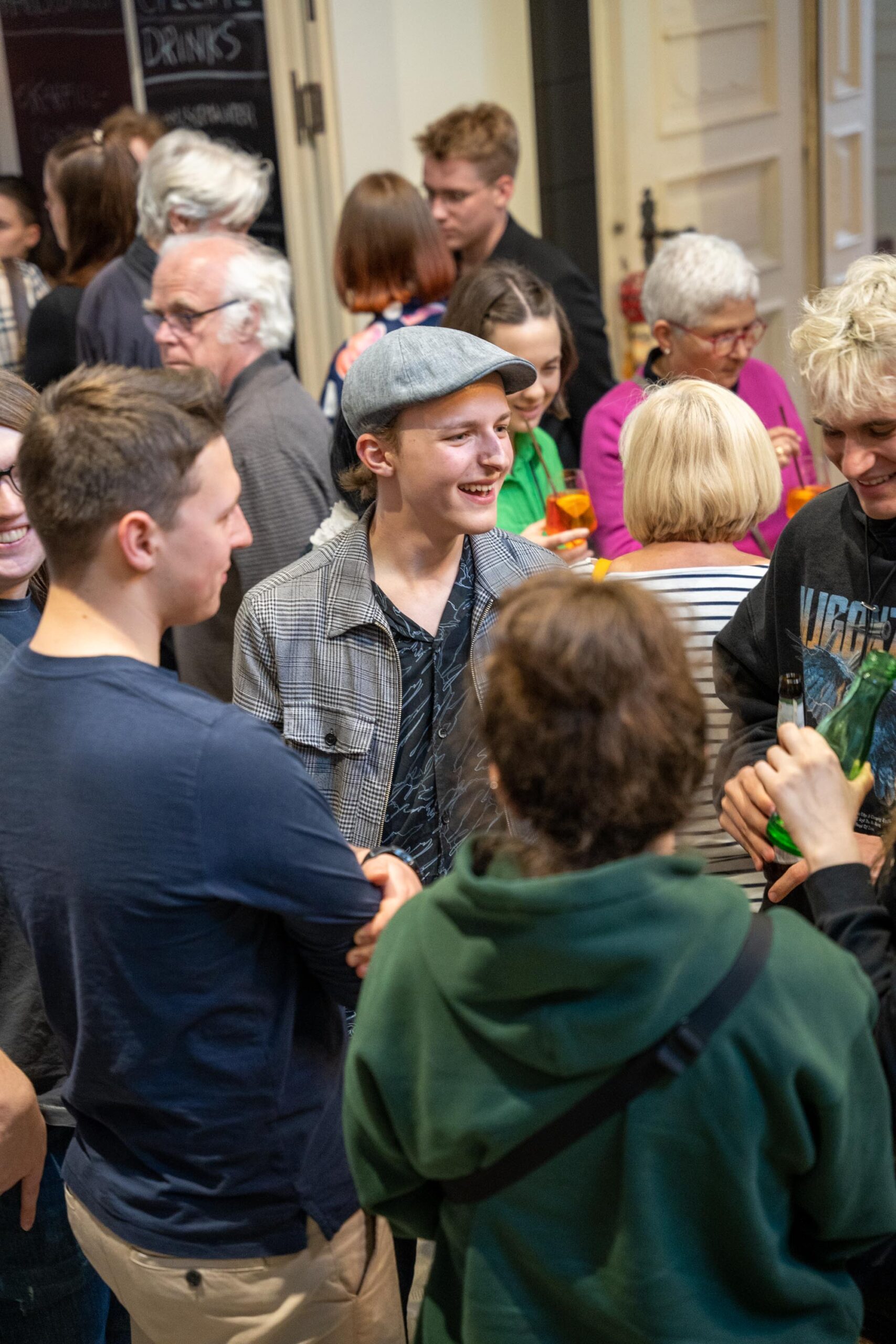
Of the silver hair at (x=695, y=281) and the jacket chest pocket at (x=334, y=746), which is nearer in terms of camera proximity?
the jacket chest pocket at (x=334, y=746)

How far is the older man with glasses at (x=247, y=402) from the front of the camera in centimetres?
315

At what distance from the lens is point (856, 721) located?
170 cm

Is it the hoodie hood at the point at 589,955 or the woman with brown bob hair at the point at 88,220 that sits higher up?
the woman with brown bob hair at the point at 88,220

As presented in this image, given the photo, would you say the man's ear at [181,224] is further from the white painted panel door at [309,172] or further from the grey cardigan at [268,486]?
the white painted panel door at [309,172]

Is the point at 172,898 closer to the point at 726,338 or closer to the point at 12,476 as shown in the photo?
the point at 12,476

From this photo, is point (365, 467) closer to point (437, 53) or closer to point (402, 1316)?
point (402, 1316)

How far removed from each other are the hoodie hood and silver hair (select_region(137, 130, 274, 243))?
10.6 ft

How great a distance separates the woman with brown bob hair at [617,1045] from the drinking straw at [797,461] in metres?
2.16

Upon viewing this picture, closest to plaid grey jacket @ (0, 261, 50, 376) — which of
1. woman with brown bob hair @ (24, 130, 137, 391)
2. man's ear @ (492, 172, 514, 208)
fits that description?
woman with brown bob hair @ (24, 130, 137, 391)

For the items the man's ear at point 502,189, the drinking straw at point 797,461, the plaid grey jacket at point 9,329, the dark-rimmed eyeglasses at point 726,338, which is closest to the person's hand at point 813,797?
the drinking straw at point 797,461

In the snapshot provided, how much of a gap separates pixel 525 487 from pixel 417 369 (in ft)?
3.82

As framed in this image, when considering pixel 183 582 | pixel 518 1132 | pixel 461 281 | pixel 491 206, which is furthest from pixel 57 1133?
pixel 491 206

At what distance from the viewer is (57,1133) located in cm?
184

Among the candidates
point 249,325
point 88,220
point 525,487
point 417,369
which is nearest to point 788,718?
point 417,369
